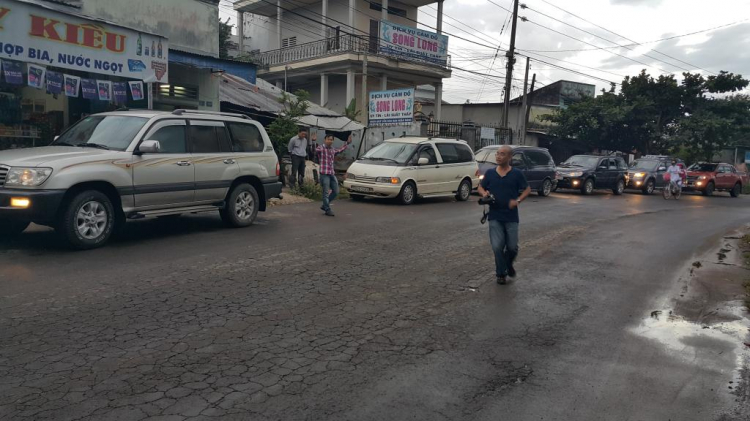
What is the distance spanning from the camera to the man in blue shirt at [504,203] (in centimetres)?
702

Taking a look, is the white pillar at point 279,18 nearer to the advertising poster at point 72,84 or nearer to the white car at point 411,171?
the white car at point 411,171

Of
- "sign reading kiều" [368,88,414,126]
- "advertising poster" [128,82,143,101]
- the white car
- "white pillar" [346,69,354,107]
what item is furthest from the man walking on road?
"white pillar" [346,69,354,107]

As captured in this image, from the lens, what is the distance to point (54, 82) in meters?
12.3

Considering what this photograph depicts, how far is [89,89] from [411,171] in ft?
26.6

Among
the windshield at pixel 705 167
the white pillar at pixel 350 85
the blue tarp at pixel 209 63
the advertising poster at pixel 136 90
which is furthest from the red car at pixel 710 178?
the advertising poster at pixel 136 90

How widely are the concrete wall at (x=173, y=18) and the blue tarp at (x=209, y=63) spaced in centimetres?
72

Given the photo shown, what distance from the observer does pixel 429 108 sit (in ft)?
128

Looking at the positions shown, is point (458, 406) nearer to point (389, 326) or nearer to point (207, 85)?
point (389, 326)

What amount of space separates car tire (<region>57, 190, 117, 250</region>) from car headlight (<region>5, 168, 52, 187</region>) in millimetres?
481

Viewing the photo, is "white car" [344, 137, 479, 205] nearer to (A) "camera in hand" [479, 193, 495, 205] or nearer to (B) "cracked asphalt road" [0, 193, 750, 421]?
(B) "cracked asphalt road" [0, 193, 750, 421]

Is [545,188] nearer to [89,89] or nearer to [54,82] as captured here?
[89,89]

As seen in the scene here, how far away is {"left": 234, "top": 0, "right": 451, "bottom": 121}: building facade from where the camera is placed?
27344 mm

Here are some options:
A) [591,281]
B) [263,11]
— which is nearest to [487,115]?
[263,11]

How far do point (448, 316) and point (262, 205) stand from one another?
19.8ft
